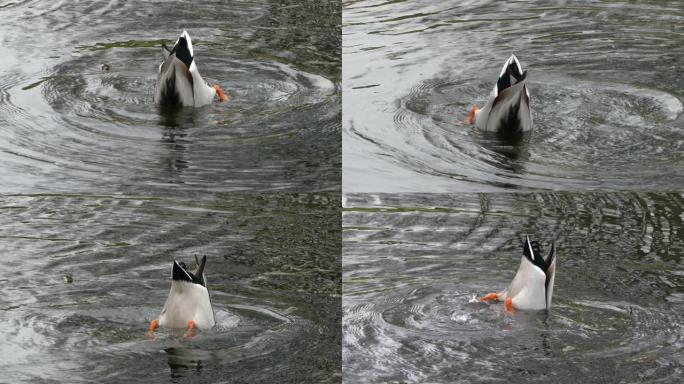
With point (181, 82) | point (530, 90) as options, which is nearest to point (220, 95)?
point (181, 82)

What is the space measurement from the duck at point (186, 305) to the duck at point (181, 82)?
159 centimetres

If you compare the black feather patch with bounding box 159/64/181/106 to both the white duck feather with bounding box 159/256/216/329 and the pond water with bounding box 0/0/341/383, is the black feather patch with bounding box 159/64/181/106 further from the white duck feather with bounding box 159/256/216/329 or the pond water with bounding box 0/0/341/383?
the white duck feather with bounding box 159/256/216/329

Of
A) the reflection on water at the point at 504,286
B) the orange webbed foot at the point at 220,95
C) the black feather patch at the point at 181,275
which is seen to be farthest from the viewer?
the orange webbed foot at the point at 220,95

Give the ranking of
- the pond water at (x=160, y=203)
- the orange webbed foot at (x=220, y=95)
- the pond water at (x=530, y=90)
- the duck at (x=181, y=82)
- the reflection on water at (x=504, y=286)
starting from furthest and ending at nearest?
the orange webbed foot at (x=220, y=95)
the duck at (x=181, y=82)
the pond water at (x=530, y=90)
the pond water at (x=160, y=203)
the reflection on water at (x=504, y=286)

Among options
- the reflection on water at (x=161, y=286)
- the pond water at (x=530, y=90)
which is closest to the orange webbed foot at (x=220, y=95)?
the pond water at (x=530, y=90)

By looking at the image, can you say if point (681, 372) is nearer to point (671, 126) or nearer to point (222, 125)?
point (671, 126)

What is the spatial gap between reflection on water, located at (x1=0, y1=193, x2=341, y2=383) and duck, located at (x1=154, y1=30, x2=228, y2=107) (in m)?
0.84

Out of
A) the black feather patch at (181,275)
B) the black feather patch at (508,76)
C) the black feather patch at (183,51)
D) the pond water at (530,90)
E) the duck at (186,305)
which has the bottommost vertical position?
the duck at (186,305)

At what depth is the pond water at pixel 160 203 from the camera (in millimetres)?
5059

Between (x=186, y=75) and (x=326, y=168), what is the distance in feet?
2.95

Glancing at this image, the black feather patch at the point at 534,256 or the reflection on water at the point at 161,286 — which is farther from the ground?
the black feather patch at the point at 534,256

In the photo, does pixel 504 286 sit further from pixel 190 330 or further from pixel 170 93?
pixel 170 93

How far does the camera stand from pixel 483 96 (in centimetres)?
679

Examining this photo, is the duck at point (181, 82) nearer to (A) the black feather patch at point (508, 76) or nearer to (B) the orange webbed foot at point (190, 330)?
(A) the black feather patch at point (508, 76)
